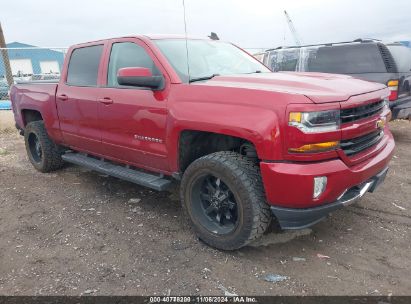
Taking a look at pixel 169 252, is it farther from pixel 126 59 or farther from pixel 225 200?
pixel 126 59

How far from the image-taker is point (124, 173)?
13.5ft

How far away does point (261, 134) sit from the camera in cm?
276

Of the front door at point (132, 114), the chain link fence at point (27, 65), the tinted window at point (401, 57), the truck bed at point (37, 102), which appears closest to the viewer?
the front door at point (132, 114)

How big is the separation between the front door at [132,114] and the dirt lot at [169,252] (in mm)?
672

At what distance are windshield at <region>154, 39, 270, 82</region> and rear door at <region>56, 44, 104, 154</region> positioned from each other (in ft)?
3.46

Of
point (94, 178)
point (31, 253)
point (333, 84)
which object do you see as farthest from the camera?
point (94, 178)

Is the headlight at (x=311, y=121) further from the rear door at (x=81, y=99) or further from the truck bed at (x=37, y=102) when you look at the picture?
the truck bed at (x=37, y=102)

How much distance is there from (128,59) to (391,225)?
3.19m

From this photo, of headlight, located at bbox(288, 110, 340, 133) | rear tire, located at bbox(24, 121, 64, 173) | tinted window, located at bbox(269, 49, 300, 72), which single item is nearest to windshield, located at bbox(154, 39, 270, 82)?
headlight, located at bbox(288, 110, 340, 133)

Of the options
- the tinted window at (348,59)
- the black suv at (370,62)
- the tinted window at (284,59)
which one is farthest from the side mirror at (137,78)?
the tinted window at (284,59)

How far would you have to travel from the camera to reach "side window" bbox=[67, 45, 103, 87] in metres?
4.49

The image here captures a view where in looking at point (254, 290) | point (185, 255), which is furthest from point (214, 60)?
point (254, 290)

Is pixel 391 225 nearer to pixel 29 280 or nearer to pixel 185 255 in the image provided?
pixel 185 255

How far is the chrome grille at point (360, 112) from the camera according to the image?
9.25 ft
